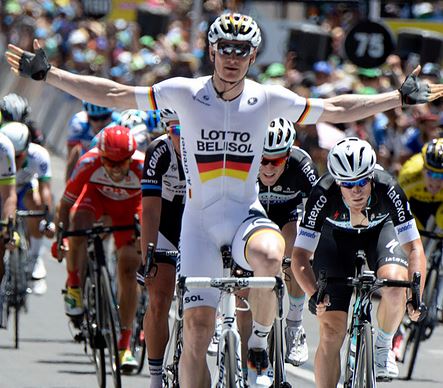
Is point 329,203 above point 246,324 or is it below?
above

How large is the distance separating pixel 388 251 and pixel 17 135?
5042 mm

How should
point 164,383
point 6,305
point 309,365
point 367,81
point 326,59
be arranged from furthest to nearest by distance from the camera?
point 326,59, point 367,81, point 6,305, point 309,365, point 164,383

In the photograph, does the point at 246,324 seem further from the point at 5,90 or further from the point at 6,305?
the point at 5,90

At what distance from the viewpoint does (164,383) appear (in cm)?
903

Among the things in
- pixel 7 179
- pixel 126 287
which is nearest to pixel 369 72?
pixel 7 179

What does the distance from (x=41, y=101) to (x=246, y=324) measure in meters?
17.6

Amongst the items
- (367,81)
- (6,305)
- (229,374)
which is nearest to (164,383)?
(229,374)

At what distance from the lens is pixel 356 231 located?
368 inches

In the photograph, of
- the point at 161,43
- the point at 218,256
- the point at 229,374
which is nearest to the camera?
the point at 229,374

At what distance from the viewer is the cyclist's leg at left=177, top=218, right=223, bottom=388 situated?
26.9 feet

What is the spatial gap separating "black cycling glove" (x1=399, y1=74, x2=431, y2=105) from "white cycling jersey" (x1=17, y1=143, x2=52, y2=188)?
5.75 meters

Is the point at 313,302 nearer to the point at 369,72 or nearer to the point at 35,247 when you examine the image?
the point at 35,247

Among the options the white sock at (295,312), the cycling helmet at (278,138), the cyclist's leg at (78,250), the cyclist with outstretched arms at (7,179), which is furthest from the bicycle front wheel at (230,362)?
the cyclist with outstretched arms at (7,179)

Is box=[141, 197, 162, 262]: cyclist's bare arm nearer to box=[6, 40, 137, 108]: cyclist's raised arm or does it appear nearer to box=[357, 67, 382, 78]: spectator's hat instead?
box=[6, 40, 137, 108]: cyclist's raised arm
